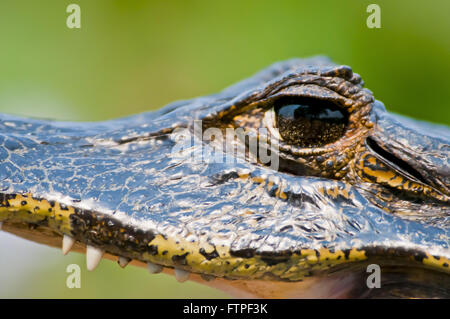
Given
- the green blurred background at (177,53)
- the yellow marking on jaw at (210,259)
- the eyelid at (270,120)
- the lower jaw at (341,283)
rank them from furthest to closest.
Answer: the green blurred background at (177,53) → the eyelid at (270,120) → the lower jaw at (341,283) → the yellow marking on jaw at (210,259)

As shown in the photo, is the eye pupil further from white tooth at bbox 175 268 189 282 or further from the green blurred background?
the green blurred background

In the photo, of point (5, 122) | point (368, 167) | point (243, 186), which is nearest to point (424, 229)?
point (368, 167)

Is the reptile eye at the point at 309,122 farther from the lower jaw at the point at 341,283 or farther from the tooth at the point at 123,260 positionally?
the tooth at the point at 123,260

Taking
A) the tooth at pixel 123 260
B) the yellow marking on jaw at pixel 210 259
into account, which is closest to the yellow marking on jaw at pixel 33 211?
the yellow marking on jaw at pixel 210 259

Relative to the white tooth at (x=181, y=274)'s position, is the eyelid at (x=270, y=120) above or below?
above

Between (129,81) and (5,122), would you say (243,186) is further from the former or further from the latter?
(129,81)

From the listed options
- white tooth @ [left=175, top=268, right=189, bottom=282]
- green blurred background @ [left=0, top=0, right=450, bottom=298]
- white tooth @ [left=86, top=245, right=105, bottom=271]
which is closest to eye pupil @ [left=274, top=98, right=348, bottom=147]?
white tooth @ [left=175, top=268, right=189, bottom=282]

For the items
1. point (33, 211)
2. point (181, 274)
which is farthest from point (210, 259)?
point (33, 211)
